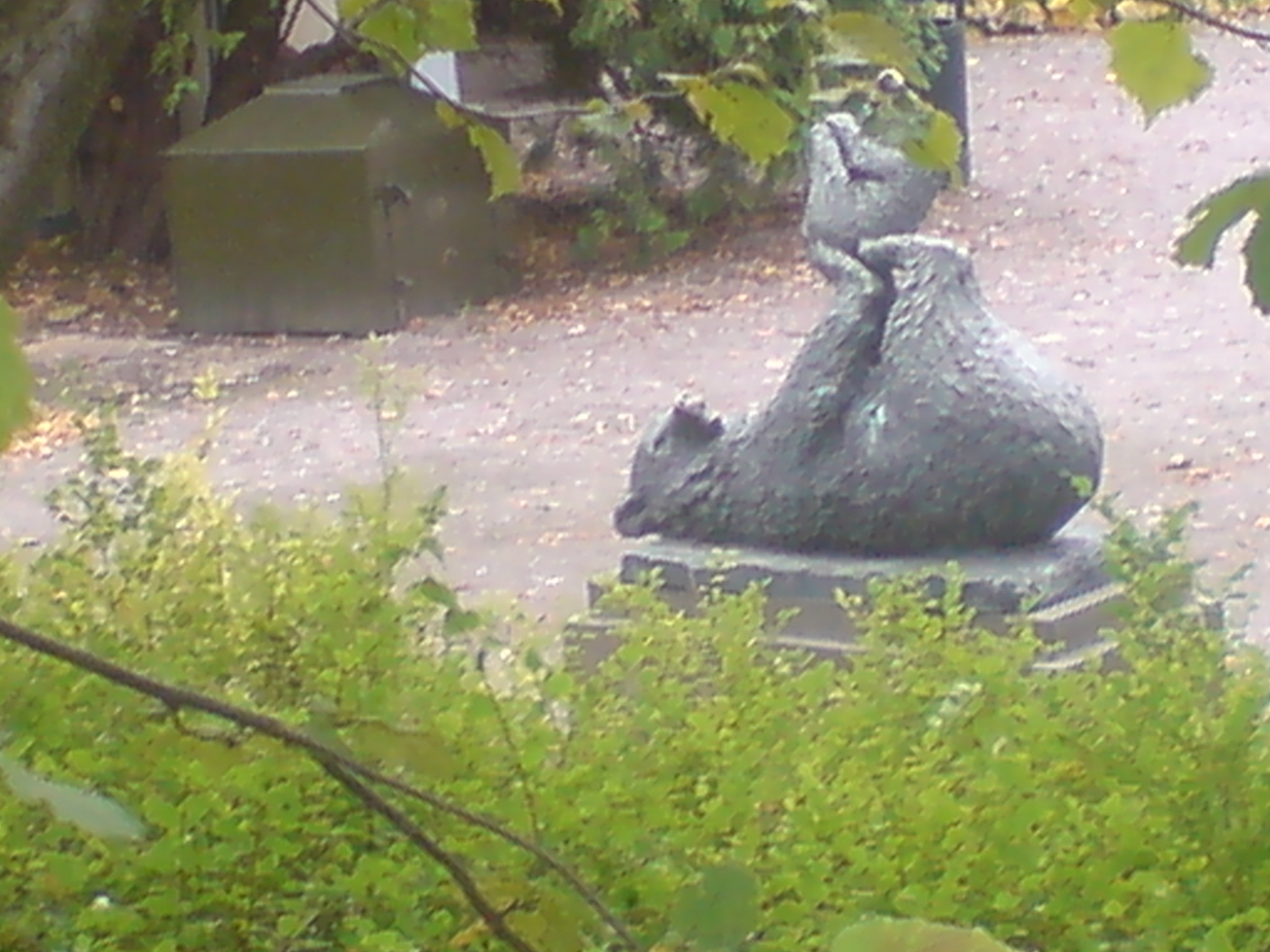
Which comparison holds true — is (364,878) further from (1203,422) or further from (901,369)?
(1203,422)

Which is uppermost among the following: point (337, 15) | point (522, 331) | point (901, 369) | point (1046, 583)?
point (337, 15)

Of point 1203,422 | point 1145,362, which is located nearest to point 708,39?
point 1145,362

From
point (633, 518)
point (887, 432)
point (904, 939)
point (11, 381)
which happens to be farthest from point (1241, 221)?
point (633, 518)

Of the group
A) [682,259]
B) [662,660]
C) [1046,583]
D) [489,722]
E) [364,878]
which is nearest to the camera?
[364,878]

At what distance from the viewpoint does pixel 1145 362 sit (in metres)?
10.4

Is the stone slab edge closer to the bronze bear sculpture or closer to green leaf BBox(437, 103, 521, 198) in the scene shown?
the bronze bear sculpture

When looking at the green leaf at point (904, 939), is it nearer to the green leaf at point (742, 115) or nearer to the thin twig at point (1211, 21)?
the thin twig at point (1211, 21)

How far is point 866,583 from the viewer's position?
439cm

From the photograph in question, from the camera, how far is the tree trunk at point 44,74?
1.81 m

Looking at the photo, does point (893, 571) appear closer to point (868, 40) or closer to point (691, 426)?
point (691, 426)

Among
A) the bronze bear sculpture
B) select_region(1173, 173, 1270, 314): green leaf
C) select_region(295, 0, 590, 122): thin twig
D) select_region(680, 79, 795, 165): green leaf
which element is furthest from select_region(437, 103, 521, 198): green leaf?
the bronze bear sculpture

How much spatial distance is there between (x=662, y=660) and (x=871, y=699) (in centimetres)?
32

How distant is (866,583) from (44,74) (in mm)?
2820

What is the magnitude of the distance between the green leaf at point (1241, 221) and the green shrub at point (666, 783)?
0.60 m
